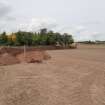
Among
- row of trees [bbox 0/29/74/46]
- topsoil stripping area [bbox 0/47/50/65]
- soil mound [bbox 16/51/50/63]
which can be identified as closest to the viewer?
topsoil stripping area [bbox 0/47/50/65]

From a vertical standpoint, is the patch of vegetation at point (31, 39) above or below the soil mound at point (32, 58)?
above

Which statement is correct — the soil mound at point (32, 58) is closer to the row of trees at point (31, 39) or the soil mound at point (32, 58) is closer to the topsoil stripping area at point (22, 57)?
the topsoil stripping area at point (22, 57)

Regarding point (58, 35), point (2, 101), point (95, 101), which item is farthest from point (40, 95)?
point (58, 35)

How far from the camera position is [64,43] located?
88.1 meters

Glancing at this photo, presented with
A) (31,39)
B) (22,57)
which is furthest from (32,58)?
(31,39)

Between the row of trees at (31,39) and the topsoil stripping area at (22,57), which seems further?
the row of trees at (31,39)

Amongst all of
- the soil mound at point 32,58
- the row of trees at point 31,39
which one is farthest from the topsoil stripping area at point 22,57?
the row of trees at point 31,39

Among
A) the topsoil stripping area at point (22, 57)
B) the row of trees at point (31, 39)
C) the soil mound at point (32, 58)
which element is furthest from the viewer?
the row of trees at point (31, 39)

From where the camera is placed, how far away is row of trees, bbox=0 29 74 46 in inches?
3108

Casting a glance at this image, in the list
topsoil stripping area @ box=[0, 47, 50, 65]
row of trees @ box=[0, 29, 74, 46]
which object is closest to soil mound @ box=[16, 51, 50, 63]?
topsoil stripping area @ box=[0, 47, 50, 65]

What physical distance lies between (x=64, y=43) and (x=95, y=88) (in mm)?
78852

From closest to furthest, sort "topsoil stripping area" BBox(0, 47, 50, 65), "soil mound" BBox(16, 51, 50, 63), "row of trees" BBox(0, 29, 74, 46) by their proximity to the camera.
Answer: "topsoil stripping area" BBox(0, 47, 50, 65) < "soil mound" BBox(16, 51, 50, 63) < "row of trees" BBox(0, 29, 74, 46)

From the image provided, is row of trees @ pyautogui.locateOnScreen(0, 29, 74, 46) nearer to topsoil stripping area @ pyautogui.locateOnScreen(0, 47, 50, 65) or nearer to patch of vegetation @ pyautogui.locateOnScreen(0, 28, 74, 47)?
patch of vegetation @ pyautogui.locateOnScreen(0, 28, 74, 47)

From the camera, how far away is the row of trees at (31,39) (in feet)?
259
